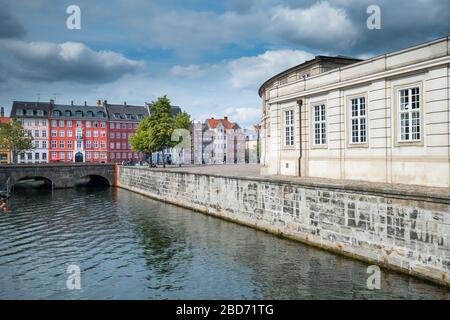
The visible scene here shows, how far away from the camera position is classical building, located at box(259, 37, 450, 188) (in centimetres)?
1844

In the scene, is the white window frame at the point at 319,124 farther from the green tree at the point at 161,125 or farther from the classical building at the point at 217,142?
the classical building at the point at 217,142

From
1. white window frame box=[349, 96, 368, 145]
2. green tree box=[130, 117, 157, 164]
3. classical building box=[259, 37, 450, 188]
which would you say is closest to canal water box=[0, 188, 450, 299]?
classical building box=[259, 37, 450, 188]

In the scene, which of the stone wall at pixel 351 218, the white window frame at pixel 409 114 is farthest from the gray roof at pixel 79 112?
the white window frame at pixel 409 114

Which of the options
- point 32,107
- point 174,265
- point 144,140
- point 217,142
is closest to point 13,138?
point 32,107

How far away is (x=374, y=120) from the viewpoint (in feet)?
71.6

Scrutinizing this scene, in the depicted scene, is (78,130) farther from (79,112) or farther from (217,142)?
(217,142)

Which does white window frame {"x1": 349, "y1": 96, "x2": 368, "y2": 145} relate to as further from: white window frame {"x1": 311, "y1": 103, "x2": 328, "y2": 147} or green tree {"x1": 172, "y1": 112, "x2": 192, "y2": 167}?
green tree {"x1": 172, "y1": 112, "x2": 192, "y2": 167}

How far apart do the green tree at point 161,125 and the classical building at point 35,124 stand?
4507cm

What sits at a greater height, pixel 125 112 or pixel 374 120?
pixel 125 112

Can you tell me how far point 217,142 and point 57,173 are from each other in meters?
63.4

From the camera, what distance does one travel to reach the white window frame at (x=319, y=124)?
1022 inches

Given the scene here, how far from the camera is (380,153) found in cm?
2164

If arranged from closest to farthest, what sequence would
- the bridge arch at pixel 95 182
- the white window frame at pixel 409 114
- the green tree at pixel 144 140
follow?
1. the white window frame at pixel 409 114
2. the green tree at pixel 144 140
3. the bridge arch at pixel 95 182
